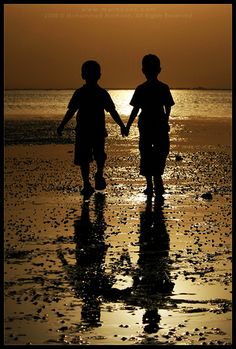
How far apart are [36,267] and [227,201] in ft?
19.7

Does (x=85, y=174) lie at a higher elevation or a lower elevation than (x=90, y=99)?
lower

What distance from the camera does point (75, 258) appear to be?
10.7 m

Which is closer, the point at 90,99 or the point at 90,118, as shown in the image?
the point at 90,99

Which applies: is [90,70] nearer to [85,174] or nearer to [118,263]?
[85,174]

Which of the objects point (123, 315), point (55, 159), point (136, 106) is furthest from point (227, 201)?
point (55, 159)

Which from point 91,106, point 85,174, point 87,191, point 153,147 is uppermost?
point 91,106

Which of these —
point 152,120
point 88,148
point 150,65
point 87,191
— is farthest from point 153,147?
point 150,65

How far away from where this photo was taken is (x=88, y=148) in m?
17.1

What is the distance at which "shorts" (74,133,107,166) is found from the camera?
17078 millimetres

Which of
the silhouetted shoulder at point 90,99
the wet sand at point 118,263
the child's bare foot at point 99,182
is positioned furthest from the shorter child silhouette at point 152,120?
the child's bare foot at point 99,182

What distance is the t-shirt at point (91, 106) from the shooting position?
1680 centimetres

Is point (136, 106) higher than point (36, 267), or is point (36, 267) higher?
point (136, 106)

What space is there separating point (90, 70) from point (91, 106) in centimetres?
70

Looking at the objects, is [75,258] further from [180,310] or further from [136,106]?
[136,106]
